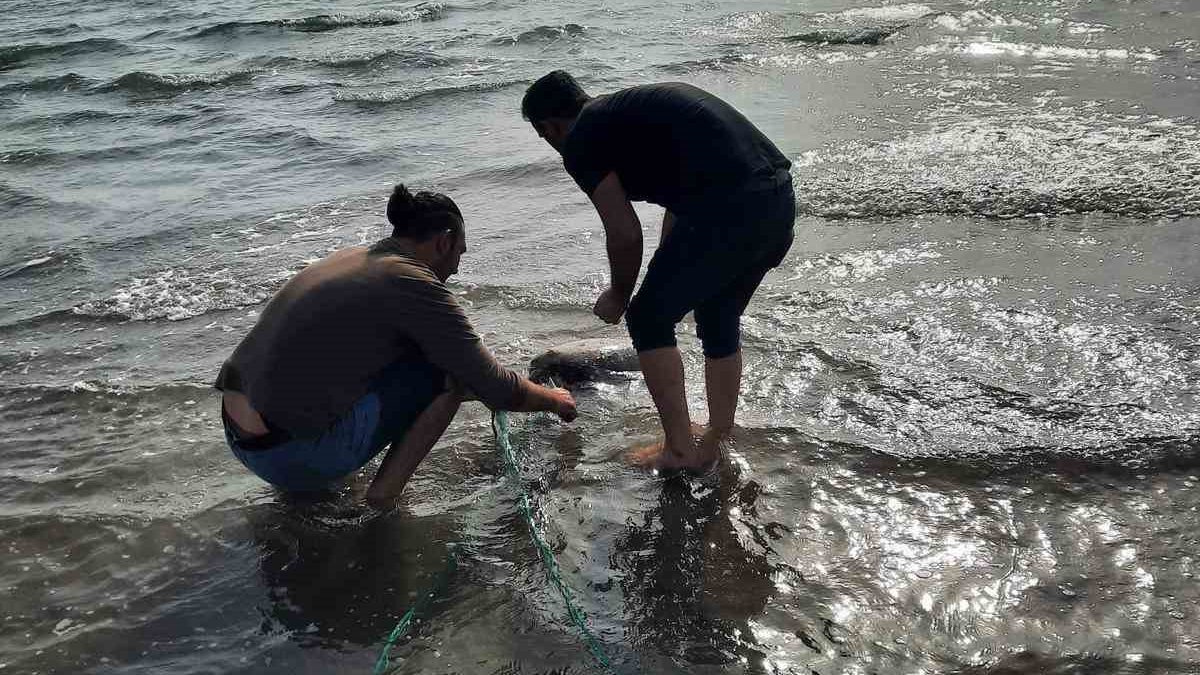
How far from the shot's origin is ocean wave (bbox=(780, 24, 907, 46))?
A: 12289 mm

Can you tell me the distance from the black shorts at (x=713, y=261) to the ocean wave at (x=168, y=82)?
1168 centimetres

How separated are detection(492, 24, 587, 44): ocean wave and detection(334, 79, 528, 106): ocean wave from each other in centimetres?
229

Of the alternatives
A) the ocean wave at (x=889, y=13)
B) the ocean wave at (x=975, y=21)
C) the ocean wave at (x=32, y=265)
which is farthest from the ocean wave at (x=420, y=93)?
the ocean wave at (x=975, y=21)

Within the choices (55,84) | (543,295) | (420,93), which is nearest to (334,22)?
(55,84)

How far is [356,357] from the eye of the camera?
3.64 meters

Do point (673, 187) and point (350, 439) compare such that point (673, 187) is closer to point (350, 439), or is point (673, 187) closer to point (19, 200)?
point (350, 439)

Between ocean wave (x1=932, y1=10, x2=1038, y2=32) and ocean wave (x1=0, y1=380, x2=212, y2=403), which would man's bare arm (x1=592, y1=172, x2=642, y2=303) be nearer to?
ocean wave (x1=0, y1=380, x2=212, y2=403)

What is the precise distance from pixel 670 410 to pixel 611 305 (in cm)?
49

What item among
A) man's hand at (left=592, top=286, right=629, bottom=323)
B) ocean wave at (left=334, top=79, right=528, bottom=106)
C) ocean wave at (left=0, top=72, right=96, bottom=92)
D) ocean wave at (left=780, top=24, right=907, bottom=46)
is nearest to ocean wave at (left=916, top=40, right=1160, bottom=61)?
ocean wave at (left=780, top=24, right=907, bottom=46)

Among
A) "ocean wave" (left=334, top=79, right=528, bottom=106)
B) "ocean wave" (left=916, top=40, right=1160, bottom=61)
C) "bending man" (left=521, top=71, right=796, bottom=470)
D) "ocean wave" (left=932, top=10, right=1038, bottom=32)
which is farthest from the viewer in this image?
"ocean wave" (left=334, top=79, right=528, bottom=106)

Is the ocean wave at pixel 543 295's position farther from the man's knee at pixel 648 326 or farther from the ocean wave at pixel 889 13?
the ocean wave at pixel 889 13

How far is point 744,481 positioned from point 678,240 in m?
1.07

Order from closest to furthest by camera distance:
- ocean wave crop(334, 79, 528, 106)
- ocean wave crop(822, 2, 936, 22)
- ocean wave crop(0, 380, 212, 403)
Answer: ocean wave crop(0, 380, 212, 403) < ocean wave crop(334, 79, 528, 106) < ocean wave crop(822, 2, 936, 22)

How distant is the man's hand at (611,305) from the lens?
13.1 ft
